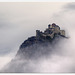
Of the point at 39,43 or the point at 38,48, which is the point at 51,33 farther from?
the point at 38,48

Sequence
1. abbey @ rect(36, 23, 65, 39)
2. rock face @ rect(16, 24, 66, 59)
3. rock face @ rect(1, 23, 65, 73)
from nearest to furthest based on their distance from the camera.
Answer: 1. abbey @ rect(36, 23, 65, 39)
2. rock face @ rect(1, 23, 65, 73)
3. rock face @ rect(16, 24, 66, 59)

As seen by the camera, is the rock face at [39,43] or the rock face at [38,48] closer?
the rock face at [38,48]

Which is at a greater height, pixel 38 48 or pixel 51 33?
pixel 51 33

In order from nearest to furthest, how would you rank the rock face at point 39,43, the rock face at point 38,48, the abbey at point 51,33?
the abbey at point 51,33 → the rock face at point 38,48 → the rock face at point 39,43

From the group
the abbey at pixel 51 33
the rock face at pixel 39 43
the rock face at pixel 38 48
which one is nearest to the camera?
the abbey at pixel 51 33

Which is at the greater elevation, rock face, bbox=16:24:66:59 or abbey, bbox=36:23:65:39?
abbey, bbox=36:23:65:39

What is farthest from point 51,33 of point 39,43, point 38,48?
point 38,48

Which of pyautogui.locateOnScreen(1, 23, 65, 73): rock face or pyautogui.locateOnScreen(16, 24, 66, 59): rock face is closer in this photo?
pyautogui.locateOnScreen(1, 23, 65, 73): rock face

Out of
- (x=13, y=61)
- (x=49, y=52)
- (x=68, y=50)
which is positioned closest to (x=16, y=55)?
(x=13, y=61)

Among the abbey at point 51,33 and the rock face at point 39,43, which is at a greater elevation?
the abbey at point 51,33

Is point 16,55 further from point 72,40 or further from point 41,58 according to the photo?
point 72,40

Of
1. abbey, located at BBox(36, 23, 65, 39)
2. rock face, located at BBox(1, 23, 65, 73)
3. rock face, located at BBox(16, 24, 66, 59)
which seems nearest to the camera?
abbey, located at BBox(36, 23, 65, 39)
